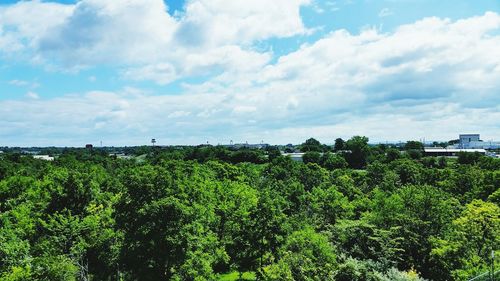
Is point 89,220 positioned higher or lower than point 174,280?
higher

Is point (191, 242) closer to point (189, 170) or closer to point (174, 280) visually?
point (174, 280)

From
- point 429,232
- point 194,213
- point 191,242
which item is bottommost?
point 429,232

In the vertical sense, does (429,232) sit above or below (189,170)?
below

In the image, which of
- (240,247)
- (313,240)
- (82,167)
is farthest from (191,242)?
(82,167)

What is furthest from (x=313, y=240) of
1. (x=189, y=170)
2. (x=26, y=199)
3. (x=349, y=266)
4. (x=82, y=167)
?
(x=82, y=167)

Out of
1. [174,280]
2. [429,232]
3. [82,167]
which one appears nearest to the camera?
[174,280]

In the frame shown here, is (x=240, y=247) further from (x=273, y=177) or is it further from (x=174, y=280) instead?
(x=273, y=177)

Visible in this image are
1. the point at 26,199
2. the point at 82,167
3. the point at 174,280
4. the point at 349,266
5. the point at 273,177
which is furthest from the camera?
the point at 273,177

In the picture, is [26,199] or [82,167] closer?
[26,199]

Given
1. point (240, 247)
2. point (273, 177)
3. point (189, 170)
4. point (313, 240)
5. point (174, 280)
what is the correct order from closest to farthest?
point (174, 280) → point (313, 240) → point (240, 247) → point (189, 170) → point (273, 177)
